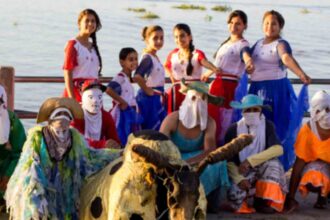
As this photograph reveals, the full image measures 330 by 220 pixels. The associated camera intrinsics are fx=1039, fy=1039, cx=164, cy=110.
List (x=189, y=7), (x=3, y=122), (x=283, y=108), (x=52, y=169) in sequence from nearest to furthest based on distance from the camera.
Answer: (x=52, y=169), (x=3, y=122), (x=283, y=108), (x=189, y=7)

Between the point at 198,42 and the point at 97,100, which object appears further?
the point at 198,42

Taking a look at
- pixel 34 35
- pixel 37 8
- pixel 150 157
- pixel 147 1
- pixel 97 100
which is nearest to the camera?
pixel 150 157

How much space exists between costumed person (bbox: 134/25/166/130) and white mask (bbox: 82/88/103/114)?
1320 millimetres

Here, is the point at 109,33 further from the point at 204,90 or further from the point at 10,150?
the point at 10,150

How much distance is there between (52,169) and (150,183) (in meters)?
0.89

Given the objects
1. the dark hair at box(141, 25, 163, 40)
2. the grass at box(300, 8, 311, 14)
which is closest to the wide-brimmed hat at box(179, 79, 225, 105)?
the dark hair at box(141, 25, 163, 40)

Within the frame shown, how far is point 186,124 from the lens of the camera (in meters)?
8.09

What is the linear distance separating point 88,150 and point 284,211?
2.19 meters

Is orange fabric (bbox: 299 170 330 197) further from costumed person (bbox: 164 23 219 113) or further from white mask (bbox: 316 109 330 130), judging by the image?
costumed person (bbox: 164 23 219 113)

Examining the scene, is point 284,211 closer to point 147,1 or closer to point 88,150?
point 88,150

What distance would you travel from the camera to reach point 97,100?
312 inches

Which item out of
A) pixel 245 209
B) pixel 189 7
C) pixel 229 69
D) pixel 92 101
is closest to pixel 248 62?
pixel 229 69

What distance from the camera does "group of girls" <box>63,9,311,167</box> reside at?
29.1ft

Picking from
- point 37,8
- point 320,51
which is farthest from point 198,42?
point 37,8
